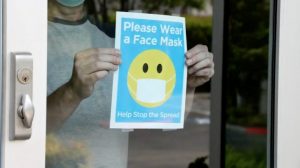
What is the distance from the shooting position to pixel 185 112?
2.43 meters

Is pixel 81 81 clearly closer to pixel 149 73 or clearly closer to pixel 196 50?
pixel 149 73

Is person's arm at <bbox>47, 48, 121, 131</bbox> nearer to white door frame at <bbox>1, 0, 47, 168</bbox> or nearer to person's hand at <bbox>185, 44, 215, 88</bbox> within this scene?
white door frame at <bbox>1, 0, 47, 168</bbox>

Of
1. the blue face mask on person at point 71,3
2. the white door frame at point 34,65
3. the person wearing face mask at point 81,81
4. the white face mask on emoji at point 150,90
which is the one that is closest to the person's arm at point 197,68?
the white face mask on emoji at point 150,90

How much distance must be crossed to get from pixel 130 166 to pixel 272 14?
36.4 inches

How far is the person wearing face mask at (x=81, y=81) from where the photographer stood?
217cm

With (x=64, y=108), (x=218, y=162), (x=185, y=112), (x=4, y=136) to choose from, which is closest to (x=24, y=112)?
(x=4, y=136)

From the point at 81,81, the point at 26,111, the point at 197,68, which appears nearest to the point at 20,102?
the point at 26,111

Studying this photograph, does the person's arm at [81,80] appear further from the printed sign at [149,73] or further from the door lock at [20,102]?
Result: the door lock at [20,102]

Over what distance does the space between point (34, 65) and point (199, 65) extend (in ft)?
2.34

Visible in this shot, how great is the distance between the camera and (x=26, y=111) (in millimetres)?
1962
